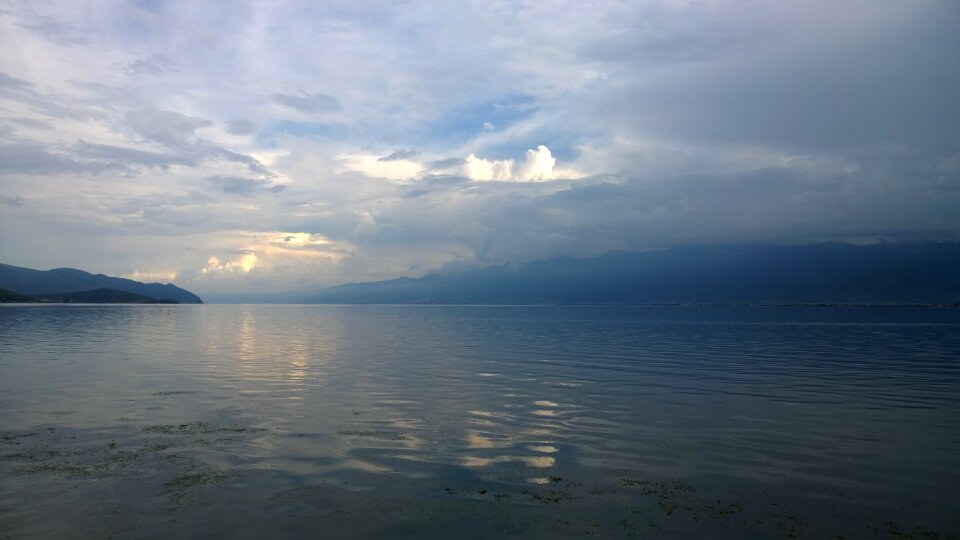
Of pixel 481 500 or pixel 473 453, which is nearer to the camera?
pixel 481 500

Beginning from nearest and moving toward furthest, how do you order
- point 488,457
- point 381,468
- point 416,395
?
point 381,468, point 488,457, point 416,395

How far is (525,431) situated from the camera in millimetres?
28031

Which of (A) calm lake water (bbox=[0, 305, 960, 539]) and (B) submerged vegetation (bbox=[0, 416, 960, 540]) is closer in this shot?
(B) submerged vegetation (bbox=[0, 416, 960, 540])

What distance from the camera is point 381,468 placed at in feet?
71.2

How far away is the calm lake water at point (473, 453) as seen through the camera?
16703 mm

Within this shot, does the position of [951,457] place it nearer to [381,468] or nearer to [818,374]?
[381,468]

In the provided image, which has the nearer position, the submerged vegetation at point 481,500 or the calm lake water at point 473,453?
the submerged vegetation at point 481,500

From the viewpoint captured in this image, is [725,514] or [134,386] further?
[134,386]

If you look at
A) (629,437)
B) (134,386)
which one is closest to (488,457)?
(629,437)

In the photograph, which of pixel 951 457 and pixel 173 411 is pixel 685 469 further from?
pixel 173 411

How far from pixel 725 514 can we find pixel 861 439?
45.7 feet

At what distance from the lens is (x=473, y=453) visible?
23953 millimetres

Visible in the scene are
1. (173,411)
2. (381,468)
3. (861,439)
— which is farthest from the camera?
(173,411)

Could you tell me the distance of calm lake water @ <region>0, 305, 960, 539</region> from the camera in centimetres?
1670
